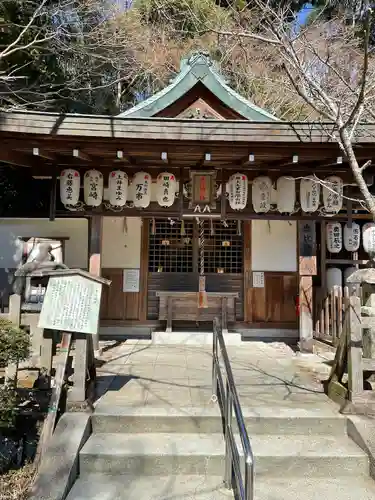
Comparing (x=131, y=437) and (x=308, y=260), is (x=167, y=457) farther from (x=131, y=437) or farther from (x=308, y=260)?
(x=308, y=260)

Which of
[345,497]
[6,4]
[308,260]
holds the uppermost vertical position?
[6,4]

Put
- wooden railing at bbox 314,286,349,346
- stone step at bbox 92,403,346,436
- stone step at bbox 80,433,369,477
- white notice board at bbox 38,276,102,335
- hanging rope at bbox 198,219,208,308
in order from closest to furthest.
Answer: stone step at bbox 80,433,369,477 → stone step at bbox 92,403,346,436 → white notice board at bbox 38,276,102,335 → wooden railing at bbox 314,286,349,346 → hanging rope at bbox 198,219,208,308

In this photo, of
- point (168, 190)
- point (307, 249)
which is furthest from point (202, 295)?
point (168, 190)

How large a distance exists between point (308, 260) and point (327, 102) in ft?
13.1

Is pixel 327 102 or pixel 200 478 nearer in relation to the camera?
pixel 200 478

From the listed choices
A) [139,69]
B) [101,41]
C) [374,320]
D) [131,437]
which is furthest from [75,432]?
[139,69]

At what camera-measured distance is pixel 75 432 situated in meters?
4.08

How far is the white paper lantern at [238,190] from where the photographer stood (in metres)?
7.61

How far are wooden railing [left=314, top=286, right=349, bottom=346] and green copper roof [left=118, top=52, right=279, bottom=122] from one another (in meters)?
4.43

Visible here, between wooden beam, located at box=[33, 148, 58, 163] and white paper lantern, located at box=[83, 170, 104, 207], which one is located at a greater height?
wooden beam, located at box=[33, 148, 58, 163]

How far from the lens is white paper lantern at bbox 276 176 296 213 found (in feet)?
25.0

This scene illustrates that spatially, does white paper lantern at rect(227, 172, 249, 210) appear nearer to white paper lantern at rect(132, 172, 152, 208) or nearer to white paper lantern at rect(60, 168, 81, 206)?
white paper lantern at rect(132, 172, 152, 208)

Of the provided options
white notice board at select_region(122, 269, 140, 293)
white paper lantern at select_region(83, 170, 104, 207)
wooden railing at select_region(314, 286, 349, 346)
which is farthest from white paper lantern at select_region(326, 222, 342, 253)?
white paper lantern at select_region(83, 170, 104, 207)

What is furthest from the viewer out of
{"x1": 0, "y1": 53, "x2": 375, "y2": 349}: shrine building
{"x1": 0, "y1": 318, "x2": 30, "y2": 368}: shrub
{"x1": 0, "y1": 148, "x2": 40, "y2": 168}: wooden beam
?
{"x1": 0, "y1": 148, "x2": 40, "y2": 168}: wooden beam
